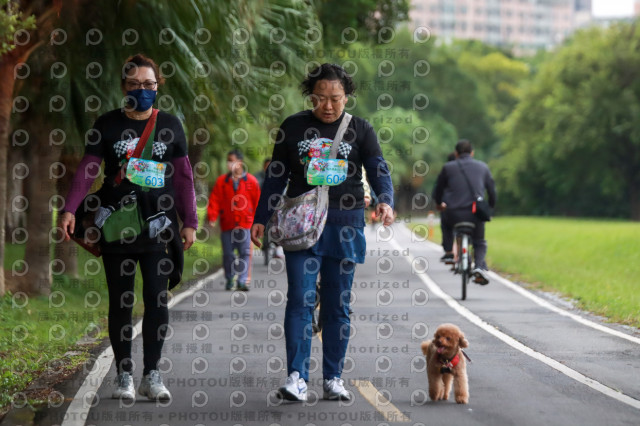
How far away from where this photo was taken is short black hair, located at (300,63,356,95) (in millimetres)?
7273

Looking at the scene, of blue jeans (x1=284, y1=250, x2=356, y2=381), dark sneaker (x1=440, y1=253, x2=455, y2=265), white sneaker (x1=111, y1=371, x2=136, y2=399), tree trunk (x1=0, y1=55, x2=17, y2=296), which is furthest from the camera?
dark sneaker (x1=440, y1=253, x2=455, y2=265)

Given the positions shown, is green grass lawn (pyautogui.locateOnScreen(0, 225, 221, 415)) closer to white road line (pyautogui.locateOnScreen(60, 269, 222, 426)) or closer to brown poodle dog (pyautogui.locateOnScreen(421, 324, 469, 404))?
white road line (pyautogui.locateOnScreen(60, 269, 222, 426))

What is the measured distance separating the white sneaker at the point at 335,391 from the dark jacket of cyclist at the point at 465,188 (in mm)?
8688

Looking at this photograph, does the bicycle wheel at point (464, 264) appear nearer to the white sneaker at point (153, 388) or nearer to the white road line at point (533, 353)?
the white road line at point (533, 353)

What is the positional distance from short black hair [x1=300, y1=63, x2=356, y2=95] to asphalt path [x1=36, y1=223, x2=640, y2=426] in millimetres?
1986

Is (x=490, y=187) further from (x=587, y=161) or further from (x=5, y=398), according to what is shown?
(x=587, y=161)

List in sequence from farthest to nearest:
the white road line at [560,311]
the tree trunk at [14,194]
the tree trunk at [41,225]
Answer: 1. the tree trunk at [14,194]
2. the tree trunk at [41,225]
3. the white road line at [560,311]

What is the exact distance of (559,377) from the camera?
338 inches

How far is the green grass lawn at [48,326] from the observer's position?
9.31m

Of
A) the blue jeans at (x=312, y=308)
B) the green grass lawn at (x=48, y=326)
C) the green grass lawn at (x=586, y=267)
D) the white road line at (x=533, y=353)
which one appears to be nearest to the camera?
the blue jeans at (x=312, y=308)

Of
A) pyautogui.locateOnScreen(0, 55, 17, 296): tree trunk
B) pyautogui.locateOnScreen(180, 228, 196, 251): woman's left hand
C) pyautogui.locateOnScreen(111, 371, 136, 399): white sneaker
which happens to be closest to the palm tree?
pyautogui.locateOnScreen(0, 55, 17, 296): tree trunk

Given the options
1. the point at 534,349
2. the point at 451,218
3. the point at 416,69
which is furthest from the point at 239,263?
the point at 416,69

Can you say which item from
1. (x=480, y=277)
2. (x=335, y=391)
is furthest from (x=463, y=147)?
(x=335, y=391)

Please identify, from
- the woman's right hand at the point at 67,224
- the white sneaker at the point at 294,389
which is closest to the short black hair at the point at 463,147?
the white sneaker at the point at 294,389
